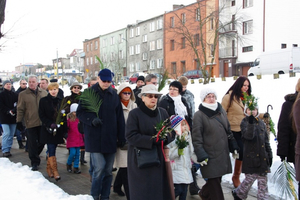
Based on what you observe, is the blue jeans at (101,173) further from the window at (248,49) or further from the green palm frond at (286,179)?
the window at (248,49)

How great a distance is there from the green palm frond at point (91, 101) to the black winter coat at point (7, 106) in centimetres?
465

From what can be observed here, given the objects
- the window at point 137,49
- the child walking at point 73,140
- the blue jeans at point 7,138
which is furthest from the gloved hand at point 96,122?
the window at point 137,49

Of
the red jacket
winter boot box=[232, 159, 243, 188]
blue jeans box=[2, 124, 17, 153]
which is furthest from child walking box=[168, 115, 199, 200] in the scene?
blue jeans box=[2, 124, 17, 153]

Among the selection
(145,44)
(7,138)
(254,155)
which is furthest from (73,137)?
(145,44)

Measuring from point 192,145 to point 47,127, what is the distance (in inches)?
117

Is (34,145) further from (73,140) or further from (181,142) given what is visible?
(181,142)

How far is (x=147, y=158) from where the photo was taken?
387 cm

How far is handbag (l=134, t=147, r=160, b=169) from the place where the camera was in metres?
3.85

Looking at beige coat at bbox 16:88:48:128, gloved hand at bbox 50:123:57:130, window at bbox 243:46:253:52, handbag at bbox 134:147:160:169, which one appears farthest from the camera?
window at bbox 243:46:253:52

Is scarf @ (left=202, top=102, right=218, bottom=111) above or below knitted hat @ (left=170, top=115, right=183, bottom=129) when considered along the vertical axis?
above

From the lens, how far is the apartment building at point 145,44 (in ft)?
158

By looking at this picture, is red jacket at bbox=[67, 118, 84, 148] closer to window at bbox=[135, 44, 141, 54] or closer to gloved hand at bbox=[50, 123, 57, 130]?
gloved hand at bbox=[50, 123, 57, 130]

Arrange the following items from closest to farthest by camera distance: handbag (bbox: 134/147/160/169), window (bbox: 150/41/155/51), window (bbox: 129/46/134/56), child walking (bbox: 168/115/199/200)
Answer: handbag (bbox: 134/147/160/169)
child walking (bbox: 168/115/199/200)
window (bbox: 150/41/155/51)
window (bbox: 129/46/134/56)

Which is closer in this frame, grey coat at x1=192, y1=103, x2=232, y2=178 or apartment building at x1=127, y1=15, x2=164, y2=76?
grey coat at x1=192, y1=103, x2=232, y2=178
